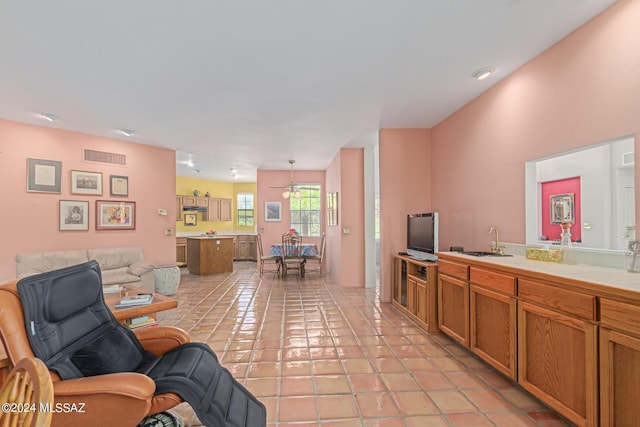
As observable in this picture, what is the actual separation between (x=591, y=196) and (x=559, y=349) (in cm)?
301

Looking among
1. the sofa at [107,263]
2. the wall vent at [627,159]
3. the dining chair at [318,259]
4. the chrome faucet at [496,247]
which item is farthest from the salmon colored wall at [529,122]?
the sofa at [107,263]

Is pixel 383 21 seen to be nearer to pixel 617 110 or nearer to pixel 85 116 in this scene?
pixel 617 110

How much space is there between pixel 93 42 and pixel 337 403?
3.34 m

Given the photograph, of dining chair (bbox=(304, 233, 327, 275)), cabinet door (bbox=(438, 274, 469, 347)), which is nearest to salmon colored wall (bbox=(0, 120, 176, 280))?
dining chair (bbox=(304, 233, 327, 275))

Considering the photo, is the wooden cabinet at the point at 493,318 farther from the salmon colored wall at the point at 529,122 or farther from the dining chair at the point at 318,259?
the dining chair at the point at 318,259

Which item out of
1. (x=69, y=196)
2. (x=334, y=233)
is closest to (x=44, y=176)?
(x=69, y=196)

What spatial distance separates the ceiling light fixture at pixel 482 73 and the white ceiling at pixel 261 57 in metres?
0.08

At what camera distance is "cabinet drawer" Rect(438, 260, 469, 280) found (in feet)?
8.94

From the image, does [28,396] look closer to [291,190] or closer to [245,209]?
[291,190]

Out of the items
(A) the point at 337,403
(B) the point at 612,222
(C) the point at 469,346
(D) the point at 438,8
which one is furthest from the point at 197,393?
(B) the point at 612,222

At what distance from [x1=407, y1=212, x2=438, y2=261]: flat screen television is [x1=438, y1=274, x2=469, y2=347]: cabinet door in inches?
16.4

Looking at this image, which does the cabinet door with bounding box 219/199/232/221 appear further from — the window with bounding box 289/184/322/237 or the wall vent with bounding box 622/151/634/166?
the wall vent with bounding box 622/151/634/166

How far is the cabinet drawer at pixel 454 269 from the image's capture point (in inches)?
107

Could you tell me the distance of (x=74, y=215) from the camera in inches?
180
